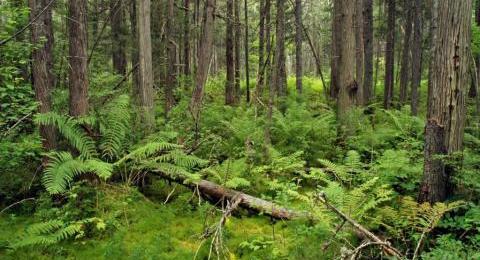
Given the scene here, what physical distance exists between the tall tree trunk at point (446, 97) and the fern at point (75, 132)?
464 cm

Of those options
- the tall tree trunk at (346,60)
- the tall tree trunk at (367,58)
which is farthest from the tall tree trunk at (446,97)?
the tall tree trunk at (367,58)

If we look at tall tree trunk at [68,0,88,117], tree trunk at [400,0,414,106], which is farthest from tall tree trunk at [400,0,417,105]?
tall tree trunk at [68,0,88,117]

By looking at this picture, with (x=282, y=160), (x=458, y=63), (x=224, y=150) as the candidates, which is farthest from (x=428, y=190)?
(x=224, y=150)

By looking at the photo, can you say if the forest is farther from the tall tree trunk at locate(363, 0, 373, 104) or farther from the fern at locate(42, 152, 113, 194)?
the tall tree trunk at locate(363, 0, 373, 104)

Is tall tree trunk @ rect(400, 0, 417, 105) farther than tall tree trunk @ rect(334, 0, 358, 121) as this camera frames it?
Yes

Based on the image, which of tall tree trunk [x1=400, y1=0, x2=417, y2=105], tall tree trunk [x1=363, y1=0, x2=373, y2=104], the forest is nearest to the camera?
the forest

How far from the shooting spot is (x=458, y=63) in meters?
4.75

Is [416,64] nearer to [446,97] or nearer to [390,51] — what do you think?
[390,51]

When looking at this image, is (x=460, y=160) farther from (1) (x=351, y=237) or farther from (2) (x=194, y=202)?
(2) (x=194, y=202)

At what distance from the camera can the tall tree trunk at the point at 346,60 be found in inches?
343

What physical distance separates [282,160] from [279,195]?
1.43 metres

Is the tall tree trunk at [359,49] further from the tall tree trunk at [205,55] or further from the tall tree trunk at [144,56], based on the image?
the tall tree trunk at [144,56]

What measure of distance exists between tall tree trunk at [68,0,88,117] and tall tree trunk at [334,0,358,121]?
521 cm

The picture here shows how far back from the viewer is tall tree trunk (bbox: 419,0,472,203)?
473cm
